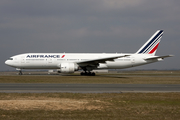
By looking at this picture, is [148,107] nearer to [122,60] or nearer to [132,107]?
[132,107]

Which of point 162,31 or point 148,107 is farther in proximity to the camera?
point 162,31

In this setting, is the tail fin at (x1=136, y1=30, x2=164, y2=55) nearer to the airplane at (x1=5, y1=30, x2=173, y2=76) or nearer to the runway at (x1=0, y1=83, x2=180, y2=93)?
the airplane at (x1=5, y1=30, x2=173, y2=76)

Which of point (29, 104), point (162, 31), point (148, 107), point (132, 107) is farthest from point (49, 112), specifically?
point (162, 31)

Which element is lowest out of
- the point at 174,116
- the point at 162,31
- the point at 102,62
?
the point at 174,116

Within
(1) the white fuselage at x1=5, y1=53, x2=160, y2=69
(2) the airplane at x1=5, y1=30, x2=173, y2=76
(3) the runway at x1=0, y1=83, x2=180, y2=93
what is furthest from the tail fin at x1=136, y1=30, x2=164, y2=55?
(3) the runway at x1=0, y1=83, x2=180, y2=93

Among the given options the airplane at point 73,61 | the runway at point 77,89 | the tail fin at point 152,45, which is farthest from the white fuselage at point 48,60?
the runway at point 77,89

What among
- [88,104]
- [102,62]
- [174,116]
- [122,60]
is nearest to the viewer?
[174,116]

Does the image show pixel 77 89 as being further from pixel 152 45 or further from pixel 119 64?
pixel 152 45

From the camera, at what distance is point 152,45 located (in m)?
45.1

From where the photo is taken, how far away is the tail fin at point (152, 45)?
44844 mm

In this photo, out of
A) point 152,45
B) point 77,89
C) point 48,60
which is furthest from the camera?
point 152,45

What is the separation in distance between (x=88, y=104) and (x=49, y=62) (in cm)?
2977

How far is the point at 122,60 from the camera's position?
42844 mm

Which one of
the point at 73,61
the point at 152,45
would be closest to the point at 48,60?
the point at 73,61
